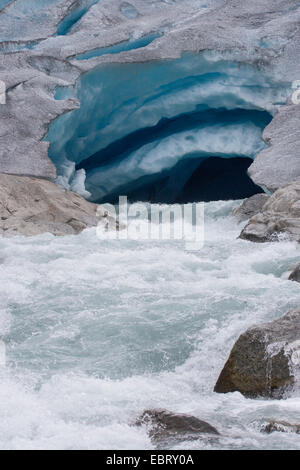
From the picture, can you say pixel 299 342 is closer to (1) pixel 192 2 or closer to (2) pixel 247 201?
(2) pixel 247 201

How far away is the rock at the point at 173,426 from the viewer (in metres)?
2.63

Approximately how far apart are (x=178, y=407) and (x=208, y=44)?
914 centimetres

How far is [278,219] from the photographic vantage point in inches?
291

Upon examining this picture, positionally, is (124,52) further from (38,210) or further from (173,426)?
(173,426)

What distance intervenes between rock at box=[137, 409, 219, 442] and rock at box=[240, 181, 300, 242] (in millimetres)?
4450

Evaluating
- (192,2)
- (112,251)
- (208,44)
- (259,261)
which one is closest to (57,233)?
(112,251)

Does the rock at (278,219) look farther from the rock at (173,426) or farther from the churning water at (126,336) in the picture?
the rock at (173,426)

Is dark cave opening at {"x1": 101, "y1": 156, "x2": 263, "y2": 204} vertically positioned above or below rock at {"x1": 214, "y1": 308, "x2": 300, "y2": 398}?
above

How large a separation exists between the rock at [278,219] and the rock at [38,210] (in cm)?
234

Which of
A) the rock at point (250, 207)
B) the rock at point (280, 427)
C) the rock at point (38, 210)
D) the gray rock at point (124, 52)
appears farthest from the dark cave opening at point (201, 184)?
the rock at point (280, 427)

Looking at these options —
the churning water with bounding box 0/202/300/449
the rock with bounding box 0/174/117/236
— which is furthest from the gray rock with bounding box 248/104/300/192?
the rock with bounding box 0/174/117/236

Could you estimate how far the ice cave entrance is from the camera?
11.0m

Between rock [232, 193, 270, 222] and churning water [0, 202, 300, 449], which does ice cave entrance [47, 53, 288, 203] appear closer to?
rock [232, 193, 270, 222]

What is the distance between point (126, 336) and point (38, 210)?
449 centimetres
